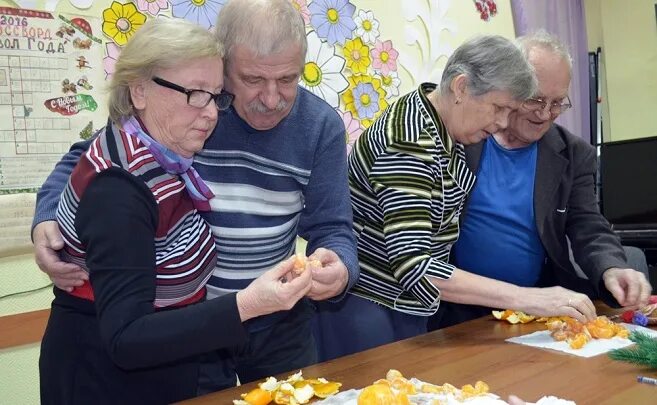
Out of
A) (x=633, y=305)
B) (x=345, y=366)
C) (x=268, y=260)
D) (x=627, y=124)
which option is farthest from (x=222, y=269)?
(x=627, y=124)

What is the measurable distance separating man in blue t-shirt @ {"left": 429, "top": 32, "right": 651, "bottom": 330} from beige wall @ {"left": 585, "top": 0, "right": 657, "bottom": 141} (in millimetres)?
2929

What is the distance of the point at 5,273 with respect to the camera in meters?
2.06

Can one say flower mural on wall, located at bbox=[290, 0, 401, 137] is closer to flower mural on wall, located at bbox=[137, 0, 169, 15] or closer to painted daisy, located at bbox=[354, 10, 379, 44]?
painted daisy, located at bbox=[354, 10, 379, 44]

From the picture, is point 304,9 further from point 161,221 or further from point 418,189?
point 161,221

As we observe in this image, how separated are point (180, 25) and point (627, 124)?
4.24 metres

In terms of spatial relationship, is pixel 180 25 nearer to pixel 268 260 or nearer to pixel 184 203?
pixel 184 203

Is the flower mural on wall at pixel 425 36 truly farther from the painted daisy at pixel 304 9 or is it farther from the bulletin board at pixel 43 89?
the bulletin board at pixel 43 89

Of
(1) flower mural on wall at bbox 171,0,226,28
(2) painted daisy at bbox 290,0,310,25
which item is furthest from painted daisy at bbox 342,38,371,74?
(1) flower mural on wall at bbox 171,0,226,28

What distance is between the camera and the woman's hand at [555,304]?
5.14 ft

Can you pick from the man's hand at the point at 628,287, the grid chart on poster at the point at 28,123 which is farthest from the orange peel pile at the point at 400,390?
the grid chart on poster at the point at 28,123

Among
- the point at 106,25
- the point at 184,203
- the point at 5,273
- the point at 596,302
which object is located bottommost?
the point at 596,302

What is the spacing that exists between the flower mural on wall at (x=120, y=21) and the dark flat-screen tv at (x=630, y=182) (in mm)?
2770

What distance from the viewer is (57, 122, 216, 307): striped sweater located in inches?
43.5

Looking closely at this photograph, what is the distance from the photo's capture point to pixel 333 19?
2.88m
